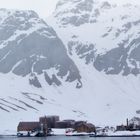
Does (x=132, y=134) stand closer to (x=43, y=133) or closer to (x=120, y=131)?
(x=120, y=131)

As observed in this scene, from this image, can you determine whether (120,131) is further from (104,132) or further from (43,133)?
(43,133)

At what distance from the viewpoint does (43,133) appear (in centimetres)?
19425

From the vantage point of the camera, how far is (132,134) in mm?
180000

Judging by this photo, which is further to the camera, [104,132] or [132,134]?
[104,132]

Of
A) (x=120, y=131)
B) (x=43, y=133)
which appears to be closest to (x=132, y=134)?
(x=120, y=131)

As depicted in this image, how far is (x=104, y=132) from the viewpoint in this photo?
7589 inches

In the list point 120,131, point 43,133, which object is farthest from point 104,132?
point 43,133

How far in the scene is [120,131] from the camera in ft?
626

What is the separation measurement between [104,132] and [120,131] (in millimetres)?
5940

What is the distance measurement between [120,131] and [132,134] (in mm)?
11289

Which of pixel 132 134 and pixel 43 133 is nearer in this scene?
pixel 132 134

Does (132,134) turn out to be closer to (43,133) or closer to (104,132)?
(104,132)

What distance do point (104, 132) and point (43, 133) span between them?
2218 centimetres

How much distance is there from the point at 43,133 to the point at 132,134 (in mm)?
33922
